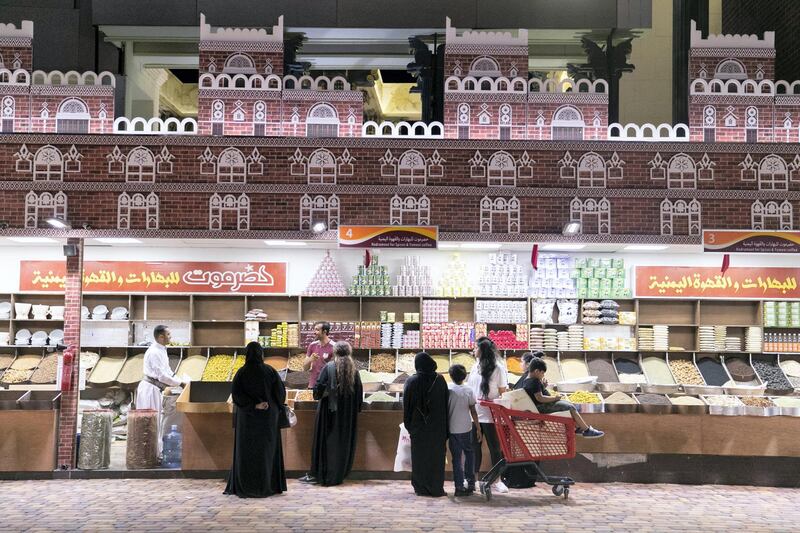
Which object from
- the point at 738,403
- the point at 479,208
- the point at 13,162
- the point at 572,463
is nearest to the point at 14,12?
the point at 13,162

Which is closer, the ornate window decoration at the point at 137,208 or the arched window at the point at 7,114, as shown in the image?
the ornate window decoration at the point at 137,208

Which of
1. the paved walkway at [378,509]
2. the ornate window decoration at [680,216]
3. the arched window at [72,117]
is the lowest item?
the paved walkway at [378,509]

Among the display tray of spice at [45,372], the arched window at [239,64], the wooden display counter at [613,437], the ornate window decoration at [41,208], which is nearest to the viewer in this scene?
the wooden display counter at [613,437]

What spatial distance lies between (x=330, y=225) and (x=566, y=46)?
6.86 m

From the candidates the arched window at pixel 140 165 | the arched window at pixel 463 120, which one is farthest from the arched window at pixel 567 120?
the arched window at pixel 140 165

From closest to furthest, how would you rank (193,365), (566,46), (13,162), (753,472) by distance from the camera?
(753,472) < (13,162) < (193,365) < (566,46)

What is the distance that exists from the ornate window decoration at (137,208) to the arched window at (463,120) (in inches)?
157

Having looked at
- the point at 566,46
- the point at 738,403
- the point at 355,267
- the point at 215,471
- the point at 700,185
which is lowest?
the point at 215,471

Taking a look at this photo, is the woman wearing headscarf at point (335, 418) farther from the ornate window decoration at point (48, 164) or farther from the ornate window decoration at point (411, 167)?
the ornate window decoration at point (48, 164)

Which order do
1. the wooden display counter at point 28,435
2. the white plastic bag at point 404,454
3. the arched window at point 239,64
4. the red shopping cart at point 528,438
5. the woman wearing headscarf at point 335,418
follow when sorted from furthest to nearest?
1. the arched window at point 239,64
2. the wooden display counter at point 28,435
3. the woman wearing headscarf at point 335,418
4. the white plastic bag at point 404,454
5. the red shopping cart at point 528,438

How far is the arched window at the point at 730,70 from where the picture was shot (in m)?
11.9

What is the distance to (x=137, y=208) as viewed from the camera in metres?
11.4

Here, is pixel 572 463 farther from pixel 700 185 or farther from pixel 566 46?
pixel 566 46

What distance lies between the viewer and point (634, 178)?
38.0ft
